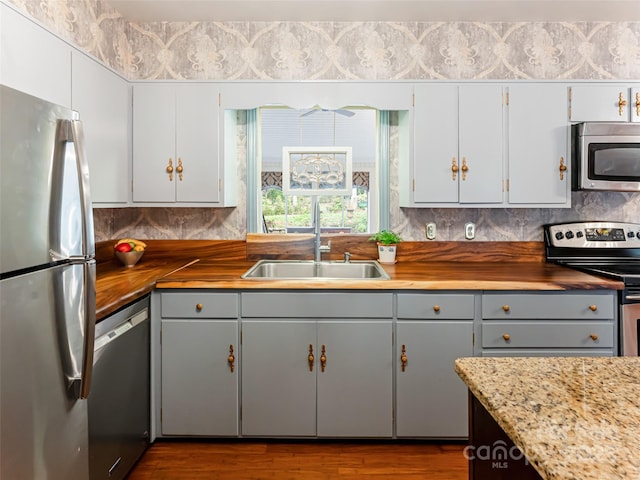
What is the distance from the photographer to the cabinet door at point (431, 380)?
2.18m

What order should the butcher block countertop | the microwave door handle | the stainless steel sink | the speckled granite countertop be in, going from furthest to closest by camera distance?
1. the stainless steel sink
2. the butcher block countertop
3. the microwave door handle
4. the speckled granite countertop

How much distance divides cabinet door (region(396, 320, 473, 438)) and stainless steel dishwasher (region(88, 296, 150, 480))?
128cm

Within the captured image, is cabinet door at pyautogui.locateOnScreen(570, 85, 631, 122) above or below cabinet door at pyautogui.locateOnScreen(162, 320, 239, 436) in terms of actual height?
above

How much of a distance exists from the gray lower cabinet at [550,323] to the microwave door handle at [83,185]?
71.2 inches

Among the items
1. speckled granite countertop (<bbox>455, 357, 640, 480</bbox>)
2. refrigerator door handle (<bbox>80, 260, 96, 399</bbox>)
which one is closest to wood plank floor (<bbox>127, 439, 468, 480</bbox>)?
refrigerator door handle (<bbox>80, 260, 96, 399</bbox>)

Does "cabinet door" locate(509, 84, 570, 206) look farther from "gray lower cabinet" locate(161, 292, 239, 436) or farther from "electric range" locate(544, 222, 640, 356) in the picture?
"gray lower cabinet" locate(161, 292, 239, 436)

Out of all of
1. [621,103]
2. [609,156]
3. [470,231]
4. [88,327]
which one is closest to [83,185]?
[88,327]

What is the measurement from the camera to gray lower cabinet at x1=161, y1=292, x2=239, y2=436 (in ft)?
7.20

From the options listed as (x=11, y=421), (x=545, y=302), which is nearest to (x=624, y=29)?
(x=545, y=302)

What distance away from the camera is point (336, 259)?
9.36ft

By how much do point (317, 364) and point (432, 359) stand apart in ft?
1.95

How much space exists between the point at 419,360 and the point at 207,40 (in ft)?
7.82

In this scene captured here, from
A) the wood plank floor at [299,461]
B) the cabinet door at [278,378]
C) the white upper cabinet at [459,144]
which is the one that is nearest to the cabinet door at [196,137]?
the cabinet door at [278,378]

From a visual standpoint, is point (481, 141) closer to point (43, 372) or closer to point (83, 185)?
point (83, 185)
